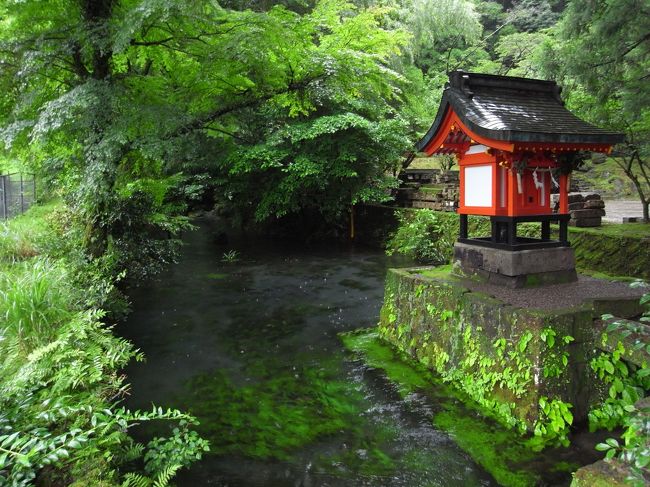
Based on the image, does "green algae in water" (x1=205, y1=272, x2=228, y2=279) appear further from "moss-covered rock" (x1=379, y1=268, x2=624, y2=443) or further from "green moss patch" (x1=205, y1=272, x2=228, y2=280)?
"moss-covered rock" (x1=379, y1=268, x2=624, y2=443)

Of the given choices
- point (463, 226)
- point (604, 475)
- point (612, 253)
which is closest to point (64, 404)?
point (604, 475)

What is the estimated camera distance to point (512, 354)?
4719mm

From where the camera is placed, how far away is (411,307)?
6.71 metres

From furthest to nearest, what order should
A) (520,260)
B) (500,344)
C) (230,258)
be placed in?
(230,258) < (520,260) < (500,344)

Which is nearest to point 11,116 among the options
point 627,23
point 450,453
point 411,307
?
point 411,307

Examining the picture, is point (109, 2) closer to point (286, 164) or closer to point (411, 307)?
point (411, 307)

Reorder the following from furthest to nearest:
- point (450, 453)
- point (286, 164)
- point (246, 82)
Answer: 1. point (286, 164)
2. point (246, 82)
3. point (450, 453)

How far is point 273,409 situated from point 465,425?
2.23 metres

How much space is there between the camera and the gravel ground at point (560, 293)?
5.05m

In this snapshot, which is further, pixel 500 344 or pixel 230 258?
pixel 230 258

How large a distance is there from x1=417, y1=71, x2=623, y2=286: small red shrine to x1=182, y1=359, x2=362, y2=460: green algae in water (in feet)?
10.2

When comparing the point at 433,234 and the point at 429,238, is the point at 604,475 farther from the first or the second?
the point at 433,234

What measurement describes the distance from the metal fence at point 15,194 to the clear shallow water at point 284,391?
7348 millimetres

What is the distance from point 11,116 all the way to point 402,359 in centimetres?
784
